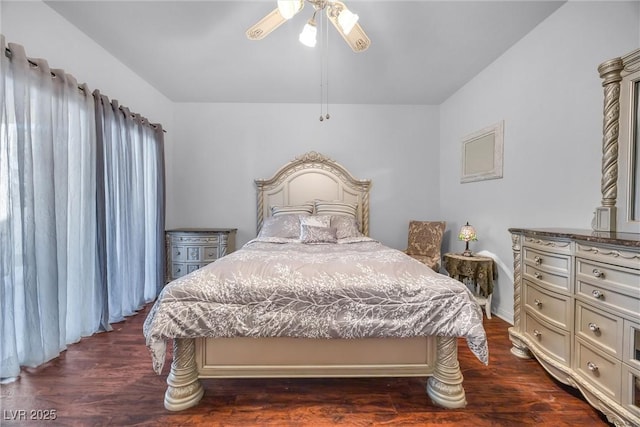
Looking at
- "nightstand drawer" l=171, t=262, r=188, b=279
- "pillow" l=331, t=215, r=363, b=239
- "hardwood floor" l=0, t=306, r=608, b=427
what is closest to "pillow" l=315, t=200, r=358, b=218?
"pillow" l=331, t=215, r=363, b=239

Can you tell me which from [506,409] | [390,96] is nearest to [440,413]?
[506,409]

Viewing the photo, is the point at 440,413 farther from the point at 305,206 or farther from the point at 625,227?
the point at 305,206

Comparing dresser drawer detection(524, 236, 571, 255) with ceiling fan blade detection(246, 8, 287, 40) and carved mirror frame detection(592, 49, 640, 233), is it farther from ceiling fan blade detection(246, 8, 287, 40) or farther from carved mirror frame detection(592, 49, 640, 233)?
ceiling fan blade detection(246, 8, 287, 40)

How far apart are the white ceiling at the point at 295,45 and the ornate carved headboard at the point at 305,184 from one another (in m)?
0.94

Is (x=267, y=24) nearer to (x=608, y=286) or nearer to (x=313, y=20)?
(x=313, y=20)

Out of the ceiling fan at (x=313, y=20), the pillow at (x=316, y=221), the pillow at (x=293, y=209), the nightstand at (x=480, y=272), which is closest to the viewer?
the ceiling fan at (x=313, y=20)

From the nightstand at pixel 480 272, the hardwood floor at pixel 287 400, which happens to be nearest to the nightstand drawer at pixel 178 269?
the hardwood floor at pixel 287 400

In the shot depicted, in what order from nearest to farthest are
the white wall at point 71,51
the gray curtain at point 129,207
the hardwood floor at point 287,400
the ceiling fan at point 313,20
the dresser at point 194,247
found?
the hardwood floor at point 287,400, the ceiling fan at point 313,20, the white wall at point 71,51, the gray curtain at point 129,207, the dresser at point 194,247

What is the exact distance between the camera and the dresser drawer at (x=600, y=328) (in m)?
1.26

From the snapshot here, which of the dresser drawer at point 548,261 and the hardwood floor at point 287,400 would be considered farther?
the dresser drawer at point 548,261

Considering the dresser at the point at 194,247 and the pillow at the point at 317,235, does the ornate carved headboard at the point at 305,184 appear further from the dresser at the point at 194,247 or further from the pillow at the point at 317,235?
the pillow at the point at 317,235

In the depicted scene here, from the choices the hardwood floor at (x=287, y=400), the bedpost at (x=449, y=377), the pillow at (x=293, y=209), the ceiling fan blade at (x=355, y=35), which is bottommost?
the hardwood floor at (x=287, y=400)

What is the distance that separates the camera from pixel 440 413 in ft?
4.67

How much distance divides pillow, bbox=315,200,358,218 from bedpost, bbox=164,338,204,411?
2.33 m
